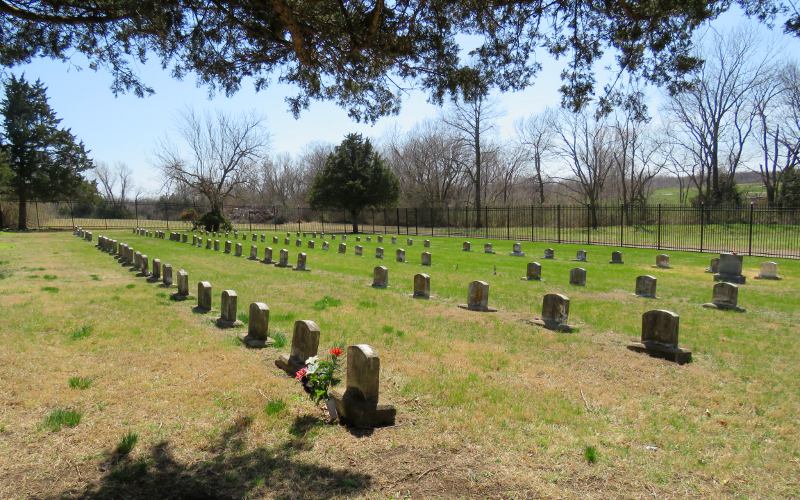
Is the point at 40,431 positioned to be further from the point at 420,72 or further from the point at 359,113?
the point at 420,72

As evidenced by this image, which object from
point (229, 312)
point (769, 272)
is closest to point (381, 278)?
point (229, 312)

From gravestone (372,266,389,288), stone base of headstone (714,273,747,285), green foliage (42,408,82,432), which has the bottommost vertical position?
green foliage (42,408,82,432)

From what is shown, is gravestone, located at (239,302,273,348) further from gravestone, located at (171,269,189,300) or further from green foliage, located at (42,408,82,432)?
gravestone, located at (171,269,189,300)

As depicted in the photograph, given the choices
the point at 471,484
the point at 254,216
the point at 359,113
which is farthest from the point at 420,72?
the point at 254,216

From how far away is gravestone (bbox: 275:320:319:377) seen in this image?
19.2ft

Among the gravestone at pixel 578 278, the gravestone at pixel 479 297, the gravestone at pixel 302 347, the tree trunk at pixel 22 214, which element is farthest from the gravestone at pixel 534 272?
the tree trunk at pixel 22 214

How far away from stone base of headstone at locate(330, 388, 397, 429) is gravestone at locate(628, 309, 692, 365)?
12.8 ft

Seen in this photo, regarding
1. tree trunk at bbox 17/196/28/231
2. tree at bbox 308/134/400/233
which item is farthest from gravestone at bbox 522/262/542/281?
tree trunk at bbox 17/196/28/231

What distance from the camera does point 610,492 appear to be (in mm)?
3541

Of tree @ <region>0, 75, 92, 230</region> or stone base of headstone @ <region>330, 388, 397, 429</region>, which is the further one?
tree @ <region>0, 75, 92, 230</region>

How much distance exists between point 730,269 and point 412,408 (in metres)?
13.0

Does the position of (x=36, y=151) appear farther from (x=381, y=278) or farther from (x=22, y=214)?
(x=381, y=278)

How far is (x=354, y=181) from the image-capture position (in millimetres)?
42344

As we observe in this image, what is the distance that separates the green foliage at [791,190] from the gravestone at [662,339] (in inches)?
1548
